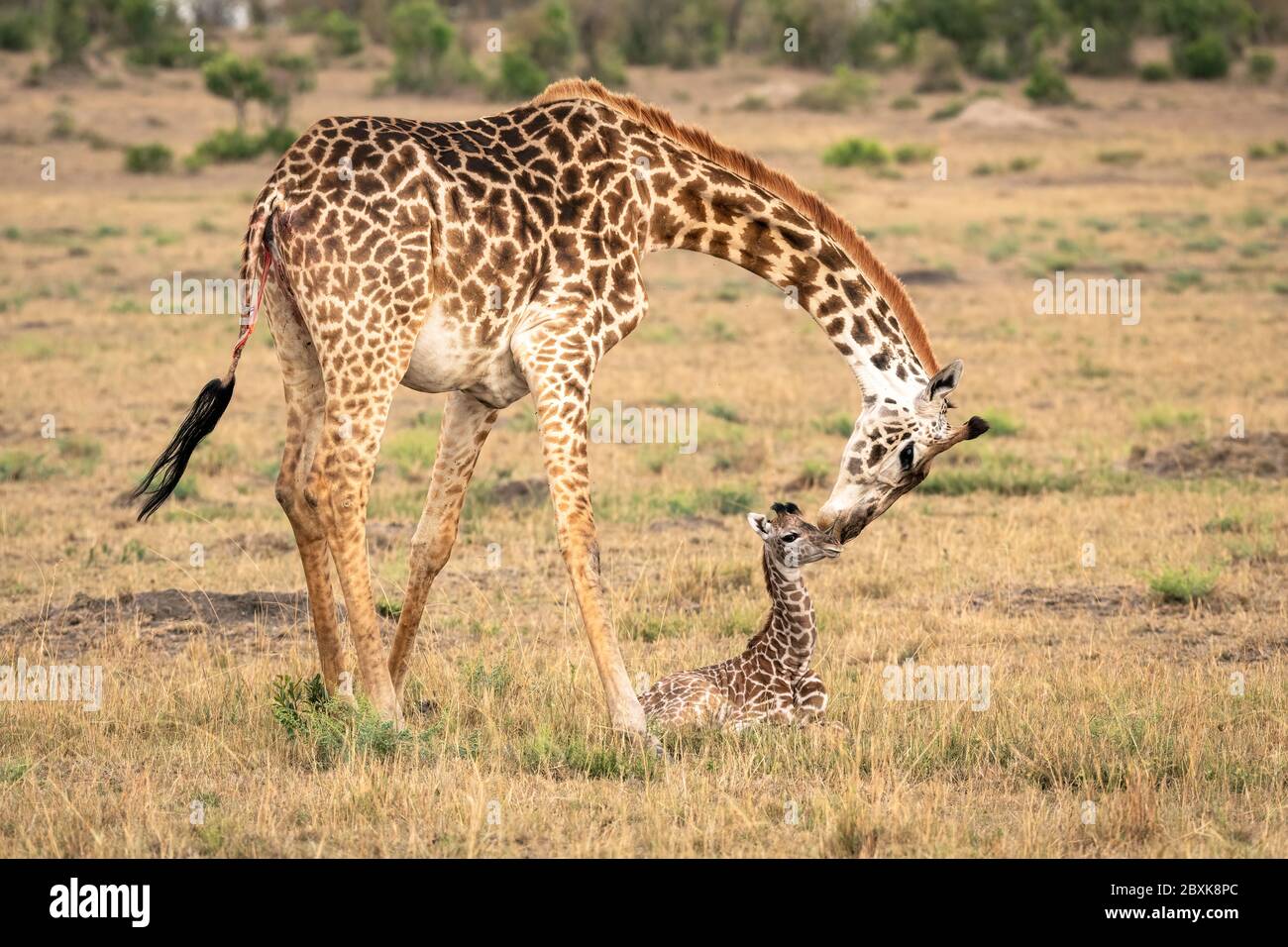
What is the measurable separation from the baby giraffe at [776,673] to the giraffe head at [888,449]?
0.23 m

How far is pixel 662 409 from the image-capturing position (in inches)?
644

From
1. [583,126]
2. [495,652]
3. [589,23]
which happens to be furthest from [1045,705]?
[589,23]

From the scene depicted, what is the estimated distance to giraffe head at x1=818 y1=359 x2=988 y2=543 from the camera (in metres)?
7.88

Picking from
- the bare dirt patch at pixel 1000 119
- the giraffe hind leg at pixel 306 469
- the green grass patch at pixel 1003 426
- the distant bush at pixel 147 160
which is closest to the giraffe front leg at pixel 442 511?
the giraffe hind leg at pixel 306 469

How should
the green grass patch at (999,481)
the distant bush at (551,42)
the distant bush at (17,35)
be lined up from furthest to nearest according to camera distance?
the distant bush at (551,42)
the distant bush at (17,35)
the green grass patch at (999,481)

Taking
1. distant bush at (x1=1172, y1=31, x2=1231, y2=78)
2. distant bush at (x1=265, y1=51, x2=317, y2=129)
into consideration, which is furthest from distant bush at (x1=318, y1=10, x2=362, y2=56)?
distant bush at (x1=1172, y1=31, x2=1231, y2=78)

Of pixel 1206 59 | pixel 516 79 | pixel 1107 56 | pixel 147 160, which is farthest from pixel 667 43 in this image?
pixel 147 160

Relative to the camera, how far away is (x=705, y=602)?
10219 millimetres

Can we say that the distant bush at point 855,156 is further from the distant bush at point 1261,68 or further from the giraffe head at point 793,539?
the giraffe head at point 793,539

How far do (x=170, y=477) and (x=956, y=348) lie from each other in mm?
13910

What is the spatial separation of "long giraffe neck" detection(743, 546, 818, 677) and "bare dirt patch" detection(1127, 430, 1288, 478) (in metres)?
6.93

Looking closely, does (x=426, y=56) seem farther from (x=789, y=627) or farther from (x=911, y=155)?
(x=789, y=627)

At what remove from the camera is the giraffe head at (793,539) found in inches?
305

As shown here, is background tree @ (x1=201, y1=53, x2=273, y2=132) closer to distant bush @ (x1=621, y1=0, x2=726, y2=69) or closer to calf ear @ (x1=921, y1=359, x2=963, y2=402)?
distant bush @ (x1=621, y1=0, x2=726, y2=69)
